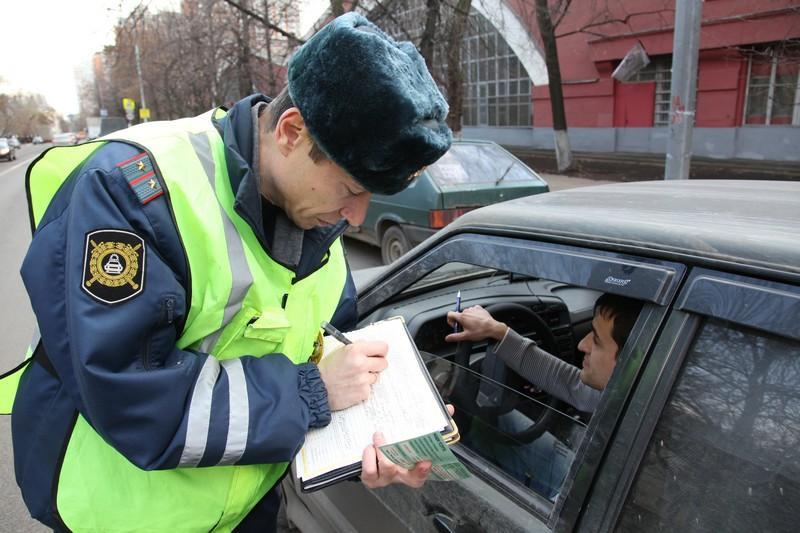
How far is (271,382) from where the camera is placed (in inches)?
43.2

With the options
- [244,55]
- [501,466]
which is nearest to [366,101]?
[501,466]

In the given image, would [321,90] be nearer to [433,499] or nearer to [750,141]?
[433,499]

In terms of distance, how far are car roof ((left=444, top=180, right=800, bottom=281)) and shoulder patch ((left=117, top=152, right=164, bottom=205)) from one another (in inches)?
33.4

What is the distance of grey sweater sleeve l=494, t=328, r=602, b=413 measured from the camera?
1.84 metres

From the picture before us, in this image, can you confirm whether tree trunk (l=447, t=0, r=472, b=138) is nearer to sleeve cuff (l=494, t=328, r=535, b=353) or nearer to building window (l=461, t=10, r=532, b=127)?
sleeve cuff (l=494, t=328, r=535, b=353)

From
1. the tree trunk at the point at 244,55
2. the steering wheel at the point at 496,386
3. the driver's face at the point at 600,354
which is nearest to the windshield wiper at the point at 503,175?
the steering wheel at the point at 496,386

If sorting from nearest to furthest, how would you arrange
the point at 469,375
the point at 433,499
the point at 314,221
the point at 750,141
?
the point at 314,221 < the point at 433,499 < the point at 469,375 < the point at 750,141

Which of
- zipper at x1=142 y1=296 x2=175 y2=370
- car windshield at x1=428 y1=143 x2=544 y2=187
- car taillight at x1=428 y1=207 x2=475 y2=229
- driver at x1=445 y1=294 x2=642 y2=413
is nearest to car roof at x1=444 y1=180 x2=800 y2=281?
driver at x1=445 y1=294 x2=642 y2=413

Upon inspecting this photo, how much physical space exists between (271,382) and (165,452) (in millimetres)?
223

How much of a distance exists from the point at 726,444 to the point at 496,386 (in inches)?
30.2

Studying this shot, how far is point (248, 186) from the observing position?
111 centimetres

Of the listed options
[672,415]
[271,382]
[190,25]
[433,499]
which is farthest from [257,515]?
[190,25]

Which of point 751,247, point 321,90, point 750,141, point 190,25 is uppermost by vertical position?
point 190,25

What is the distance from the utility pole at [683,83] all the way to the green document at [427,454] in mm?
5727
